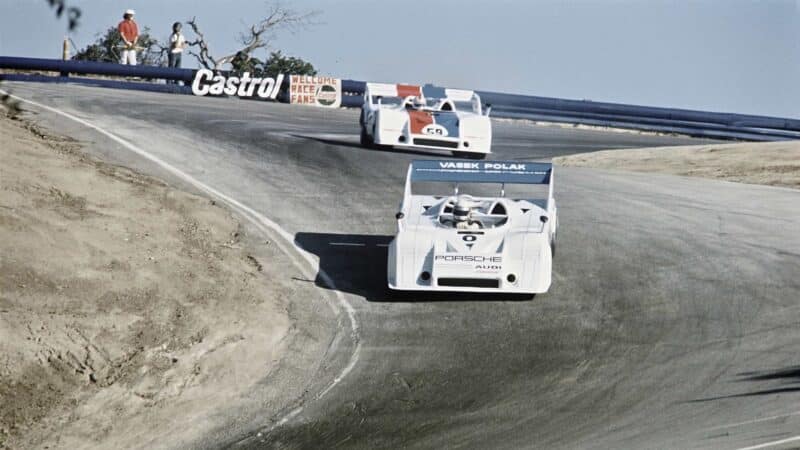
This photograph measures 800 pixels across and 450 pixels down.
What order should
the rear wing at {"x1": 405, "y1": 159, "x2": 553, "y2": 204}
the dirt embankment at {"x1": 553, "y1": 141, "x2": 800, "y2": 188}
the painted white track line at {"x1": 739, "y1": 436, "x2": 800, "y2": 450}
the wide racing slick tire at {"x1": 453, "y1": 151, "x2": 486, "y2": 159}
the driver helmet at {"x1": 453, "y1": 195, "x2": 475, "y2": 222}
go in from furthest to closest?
the dirt embankment at {"x1": 553, "y1": 141, "x2": 800, "y2": 188} → the wide racing slick tire at {"x1": 453, "y1": 151, "x2": 486, "y2": 159} → the rear wing at {"x1": 405, "y1": 159, "x2": 553, "y2": 204} → the driver helmet at {"x1": 453, "y1": 195, "x2": 475, "y2": 222} → the painted white track line at {"x1": 739, "y1": 436, "x2": 800, "y2": 450}

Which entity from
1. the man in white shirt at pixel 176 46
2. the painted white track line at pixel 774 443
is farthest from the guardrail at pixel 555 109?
the painted white track line at pixel 774 443

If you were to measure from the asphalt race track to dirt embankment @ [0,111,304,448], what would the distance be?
62 centimetres

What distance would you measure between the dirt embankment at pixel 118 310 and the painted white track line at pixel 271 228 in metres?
0.40

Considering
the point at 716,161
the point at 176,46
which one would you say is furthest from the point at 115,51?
the point at 716,161

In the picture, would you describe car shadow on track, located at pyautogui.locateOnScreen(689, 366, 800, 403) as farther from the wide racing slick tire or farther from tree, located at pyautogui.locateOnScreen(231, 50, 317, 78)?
tree, located at pyautogui.locateOnScreen(231, 50, 317, 78)

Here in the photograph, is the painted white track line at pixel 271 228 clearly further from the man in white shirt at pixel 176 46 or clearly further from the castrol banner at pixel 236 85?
the man in white shirt at pixel 176 46

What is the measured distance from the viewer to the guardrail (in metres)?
29.1

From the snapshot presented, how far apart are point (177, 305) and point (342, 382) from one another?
226 cm

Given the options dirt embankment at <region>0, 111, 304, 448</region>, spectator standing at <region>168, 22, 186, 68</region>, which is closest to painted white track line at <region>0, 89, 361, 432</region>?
dirt embankment at <region>0, 111, 304, 448</region>

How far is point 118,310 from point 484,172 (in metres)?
4.70

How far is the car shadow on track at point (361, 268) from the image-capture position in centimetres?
1247

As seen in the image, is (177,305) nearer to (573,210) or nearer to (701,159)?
(573,210)

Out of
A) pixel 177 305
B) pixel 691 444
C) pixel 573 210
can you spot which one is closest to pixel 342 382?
pixel 177 305

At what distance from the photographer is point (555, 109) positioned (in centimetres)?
3005
